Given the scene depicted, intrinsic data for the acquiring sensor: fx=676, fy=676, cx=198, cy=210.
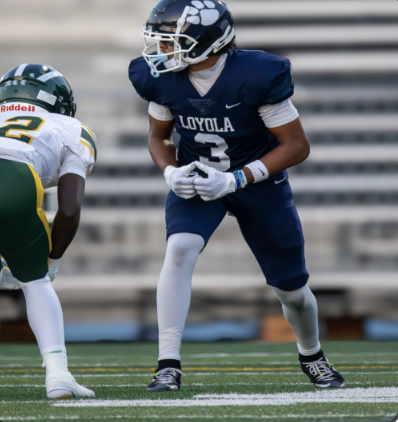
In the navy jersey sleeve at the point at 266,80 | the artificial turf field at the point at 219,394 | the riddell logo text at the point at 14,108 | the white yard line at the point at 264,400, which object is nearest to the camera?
the artificial turf field at the point at 219,394

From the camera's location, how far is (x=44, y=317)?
6.48ft

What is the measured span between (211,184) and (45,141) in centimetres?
55

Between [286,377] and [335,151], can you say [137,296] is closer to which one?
[335,151]

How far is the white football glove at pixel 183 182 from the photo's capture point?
7.01 feet

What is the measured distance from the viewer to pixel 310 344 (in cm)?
248

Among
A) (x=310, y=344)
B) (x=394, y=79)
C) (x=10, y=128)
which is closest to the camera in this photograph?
(x=10, y=128)

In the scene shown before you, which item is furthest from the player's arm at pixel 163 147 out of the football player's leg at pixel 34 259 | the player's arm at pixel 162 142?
the football player's leg at pixel 34 259

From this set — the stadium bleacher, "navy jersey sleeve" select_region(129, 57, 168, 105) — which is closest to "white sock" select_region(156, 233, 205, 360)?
"navy jersey sleeve" select_region(129, 57, 168, 105)

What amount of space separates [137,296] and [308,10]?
65.3ft

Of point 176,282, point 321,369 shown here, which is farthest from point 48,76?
point 321,369

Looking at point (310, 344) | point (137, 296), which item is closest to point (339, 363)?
point (310, 344)

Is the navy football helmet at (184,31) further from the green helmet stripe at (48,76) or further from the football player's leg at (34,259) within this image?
the football player's leg at (34,259)

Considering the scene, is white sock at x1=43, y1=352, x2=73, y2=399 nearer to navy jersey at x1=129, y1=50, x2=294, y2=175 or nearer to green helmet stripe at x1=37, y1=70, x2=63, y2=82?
navy jersey at x1=129, y1=50, x2=294, y2=175

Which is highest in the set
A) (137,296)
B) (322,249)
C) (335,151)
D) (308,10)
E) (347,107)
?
(308,10)
